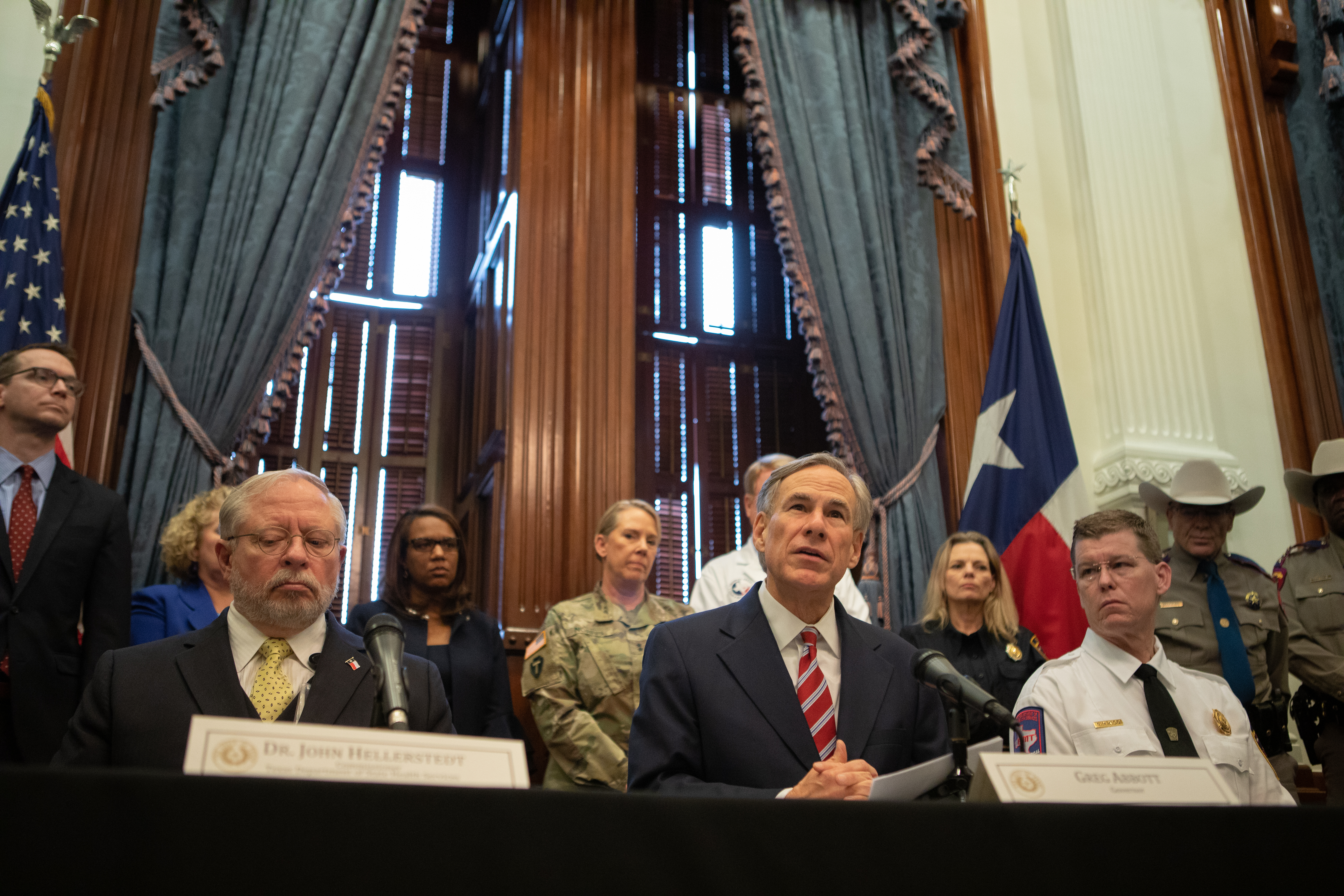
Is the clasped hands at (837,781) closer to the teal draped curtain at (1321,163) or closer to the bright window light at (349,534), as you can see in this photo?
the bright window light at (349,534)

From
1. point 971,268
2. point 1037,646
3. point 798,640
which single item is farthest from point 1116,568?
point 971,268

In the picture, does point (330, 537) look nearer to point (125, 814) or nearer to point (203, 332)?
point (125, 814)

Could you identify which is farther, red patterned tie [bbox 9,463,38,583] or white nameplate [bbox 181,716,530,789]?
red patterned tie [bbox 9,463,38,583]

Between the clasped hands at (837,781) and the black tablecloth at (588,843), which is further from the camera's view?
the clasped hands at (837,781)

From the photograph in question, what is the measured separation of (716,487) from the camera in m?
4.92

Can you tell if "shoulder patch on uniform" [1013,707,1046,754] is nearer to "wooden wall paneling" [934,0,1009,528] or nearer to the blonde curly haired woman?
the blonde curly haired woman

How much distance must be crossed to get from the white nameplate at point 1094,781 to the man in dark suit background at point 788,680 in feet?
1.37

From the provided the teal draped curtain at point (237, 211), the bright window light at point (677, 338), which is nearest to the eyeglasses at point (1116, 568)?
the teal draped curtain at point (237, 211)

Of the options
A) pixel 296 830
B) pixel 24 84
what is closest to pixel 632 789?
pixel 296 830

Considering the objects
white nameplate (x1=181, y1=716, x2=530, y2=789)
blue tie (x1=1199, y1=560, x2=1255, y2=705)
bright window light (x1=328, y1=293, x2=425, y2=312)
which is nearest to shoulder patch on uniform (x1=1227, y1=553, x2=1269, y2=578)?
blue tie (x1=1199, y1=560, x2=1255, y2=705)

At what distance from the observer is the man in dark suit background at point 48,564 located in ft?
8.91

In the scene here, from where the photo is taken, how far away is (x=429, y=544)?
A: 332cm

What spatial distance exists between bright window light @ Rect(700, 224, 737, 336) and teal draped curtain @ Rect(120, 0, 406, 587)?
67.0 inches

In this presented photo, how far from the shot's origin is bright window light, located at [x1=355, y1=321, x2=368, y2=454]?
4.75 m
